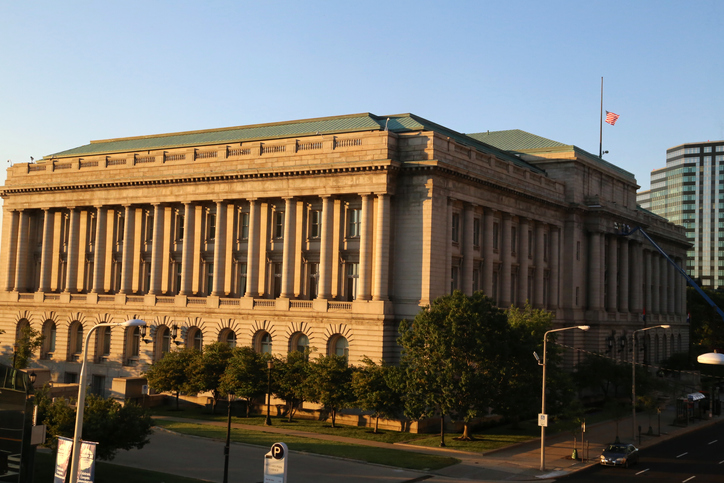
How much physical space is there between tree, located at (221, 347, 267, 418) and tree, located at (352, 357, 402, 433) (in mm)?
8548

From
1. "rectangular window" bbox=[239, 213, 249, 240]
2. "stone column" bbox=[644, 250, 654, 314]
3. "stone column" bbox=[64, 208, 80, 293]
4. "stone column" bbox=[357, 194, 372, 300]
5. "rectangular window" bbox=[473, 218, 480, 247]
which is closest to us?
"stone column" bbox=[357, 194, 372, 300]

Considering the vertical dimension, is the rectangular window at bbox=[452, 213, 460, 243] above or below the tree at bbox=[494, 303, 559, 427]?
above

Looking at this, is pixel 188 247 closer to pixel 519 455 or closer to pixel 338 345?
pixel 338 345

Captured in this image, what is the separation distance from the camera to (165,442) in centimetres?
4969

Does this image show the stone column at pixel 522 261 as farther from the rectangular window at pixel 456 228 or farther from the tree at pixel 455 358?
the tree at pixel 455 358

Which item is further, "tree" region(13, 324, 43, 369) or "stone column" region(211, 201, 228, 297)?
"tree" region(13, 324, 43, 369)

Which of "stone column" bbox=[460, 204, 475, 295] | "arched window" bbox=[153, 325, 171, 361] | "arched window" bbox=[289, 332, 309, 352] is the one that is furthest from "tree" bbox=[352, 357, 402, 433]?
"arched window" bbox=[153, 325, 171, 361]

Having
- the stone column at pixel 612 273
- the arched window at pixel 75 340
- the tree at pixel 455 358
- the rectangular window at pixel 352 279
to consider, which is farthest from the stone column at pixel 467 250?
the arched window at pixel 75 340

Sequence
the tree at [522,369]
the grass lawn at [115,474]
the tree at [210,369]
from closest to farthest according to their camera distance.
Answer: the grass lawn at [115,474]
the tree at [522,369]
the tree at [210,369]

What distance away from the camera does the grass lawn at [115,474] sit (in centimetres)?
3656

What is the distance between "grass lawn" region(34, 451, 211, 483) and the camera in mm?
36562

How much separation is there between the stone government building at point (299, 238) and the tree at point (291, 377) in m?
3.24

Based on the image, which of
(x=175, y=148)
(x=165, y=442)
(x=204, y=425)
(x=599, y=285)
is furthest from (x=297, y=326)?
(x=599, y=285)

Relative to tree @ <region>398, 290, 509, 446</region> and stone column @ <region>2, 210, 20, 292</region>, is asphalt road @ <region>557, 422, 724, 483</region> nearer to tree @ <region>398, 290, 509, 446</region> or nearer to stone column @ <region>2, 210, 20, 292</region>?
tree @ <region>398, 290, 509, 446</region>
